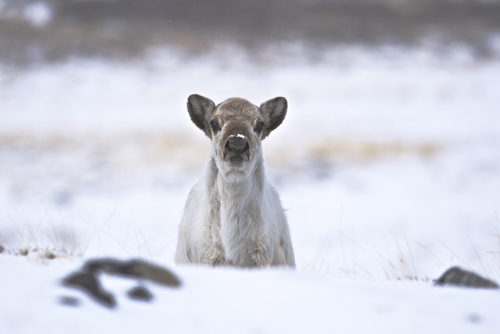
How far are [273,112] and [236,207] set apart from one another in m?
1.68

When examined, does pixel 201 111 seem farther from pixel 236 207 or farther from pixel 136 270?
pixel 136 270

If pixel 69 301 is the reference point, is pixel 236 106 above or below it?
above

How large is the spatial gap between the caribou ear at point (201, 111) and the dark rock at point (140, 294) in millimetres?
4091

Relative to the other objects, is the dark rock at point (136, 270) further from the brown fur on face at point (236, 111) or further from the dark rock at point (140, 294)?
the brown fur on face at point (236, 111)

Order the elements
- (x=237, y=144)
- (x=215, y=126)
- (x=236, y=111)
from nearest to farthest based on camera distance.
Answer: (x=237, y=144)
(x=215, y=126)
(x=236, y=111)

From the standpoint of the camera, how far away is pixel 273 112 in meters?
7.69

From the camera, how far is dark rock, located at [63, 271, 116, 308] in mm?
3438

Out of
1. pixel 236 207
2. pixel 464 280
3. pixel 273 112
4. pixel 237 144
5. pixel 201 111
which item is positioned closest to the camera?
pixel 464 280

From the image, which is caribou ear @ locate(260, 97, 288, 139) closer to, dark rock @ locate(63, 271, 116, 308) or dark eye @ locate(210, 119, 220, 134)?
dark eye @ locate(210, 119, 220, 134)

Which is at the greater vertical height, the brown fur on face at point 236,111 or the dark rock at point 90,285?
the brown fur on face at point 236,111

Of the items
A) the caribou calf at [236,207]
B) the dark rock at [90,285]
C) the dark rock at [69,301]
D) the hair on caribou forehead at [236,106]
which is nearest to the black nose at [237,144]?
the caribou calf at [236,207]

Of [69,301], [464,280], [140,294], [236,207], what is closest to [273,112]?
[236,207]

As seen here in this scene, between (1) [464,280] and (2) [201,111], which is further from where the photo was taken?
(2) [201,111]

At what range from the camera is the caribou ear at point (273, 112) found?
299 inches
